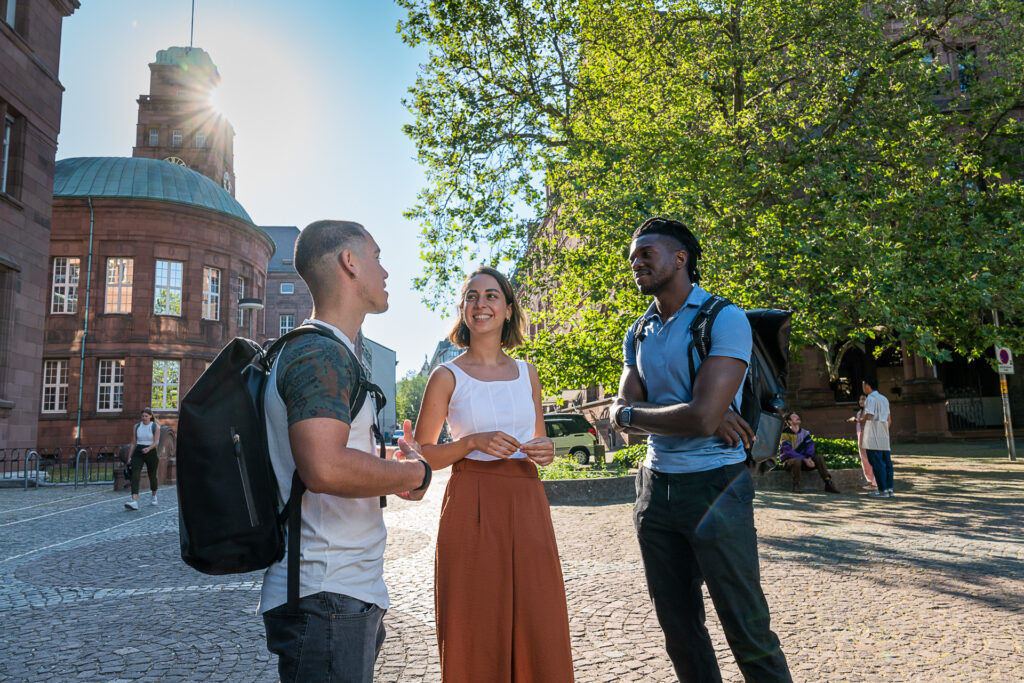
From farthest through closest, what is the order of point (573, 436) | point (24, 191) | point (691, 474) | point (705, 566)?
1. point (573, 436)
2. point (24, 191)
3. point (691, 474)
4. point (705, 566)

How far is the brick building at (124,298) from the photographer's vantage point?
3131cm

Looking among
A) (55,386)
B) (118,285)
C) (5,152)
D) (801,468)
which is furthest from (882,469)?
(55,386)

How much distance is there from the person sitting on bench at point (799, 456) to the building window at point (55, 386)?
31.8 meters

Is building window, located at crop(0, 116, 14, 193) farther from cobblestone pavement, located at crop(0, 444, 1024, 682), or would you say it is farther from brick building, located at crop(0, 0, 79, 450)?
cobblestone pavement, located at crop(0, 444, 1024, 682)

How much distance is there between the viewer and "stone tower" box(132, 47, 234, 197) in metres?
50.0

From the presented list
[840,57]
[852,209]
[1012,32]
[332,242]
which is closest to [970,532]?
[852,209]

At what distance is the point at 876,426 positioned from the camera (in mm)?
10906

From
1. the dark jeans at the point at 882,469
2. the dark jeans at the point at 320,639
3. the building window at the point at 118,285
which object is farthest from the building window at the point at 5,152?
the dark jeans at the point at 882,469

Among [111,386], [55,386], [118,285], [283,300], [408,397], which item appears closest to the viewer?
[55,386]

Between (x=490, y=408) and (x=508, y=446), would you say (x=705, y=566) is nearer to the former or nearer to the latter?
(x=508, y=446)

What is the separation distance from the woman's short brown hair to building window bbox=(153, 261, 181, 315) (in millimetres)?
34546

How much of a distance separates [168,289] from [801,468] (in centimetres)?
3181

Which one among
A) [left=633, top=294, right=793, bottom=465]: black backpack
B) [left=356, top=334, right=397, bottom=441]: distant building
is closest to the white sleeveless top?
[left=633, top=294, right=793, bottom=465]: black backpack

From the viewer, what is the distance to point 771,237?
12109mm
